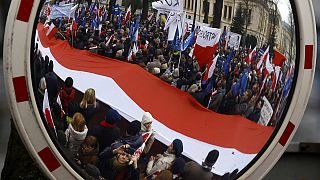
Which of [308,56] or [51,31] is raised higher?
[51,31]

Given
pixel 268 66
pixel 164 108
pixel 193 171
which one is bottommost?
pixel 193 171

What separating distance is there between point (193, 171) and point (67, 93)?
0.55 meters

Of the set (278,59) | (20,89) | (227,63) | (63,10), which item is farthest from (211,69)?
(20,89)

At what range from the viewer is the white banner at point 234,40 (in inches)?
88.8

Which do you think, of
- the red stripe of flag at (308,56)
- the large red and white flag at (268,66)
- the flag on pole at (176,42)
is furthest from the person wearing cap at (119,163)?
the red stripe of flag at (308,56)

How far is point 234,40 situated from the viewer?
2268 millimetres

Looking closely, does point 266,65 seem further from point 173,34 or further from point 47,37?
point 47,37

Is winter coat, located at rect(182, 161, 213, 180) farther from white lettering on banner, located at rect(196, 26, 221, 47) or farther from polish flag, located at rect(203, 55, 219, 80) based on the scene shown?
white lettering on banner, located at rect(196, 26, 221, 47)

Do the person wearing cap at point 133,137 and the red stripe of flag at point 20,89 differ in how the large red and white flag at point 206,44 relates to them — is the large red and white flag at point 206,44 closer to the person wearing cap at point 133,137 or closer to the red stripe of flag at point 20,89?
the person wearing cap at point 133,137

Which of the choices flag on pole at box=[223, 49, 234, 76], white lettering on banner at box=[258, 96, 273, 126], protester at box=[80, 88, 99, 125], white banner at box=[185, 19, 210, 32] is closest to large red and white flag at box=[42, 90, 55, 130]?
protester at box=[80, 88, 99, 125]

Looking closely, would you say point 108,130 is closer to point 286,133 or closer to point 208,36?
point 208,36

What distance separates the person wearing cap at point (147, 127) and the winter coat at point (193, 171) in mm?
169

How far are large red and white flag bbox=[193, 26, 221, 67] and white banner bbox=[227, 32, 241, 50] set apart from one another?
0.15 feet

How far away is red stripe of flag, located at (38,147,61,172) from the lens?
75.9 inches
